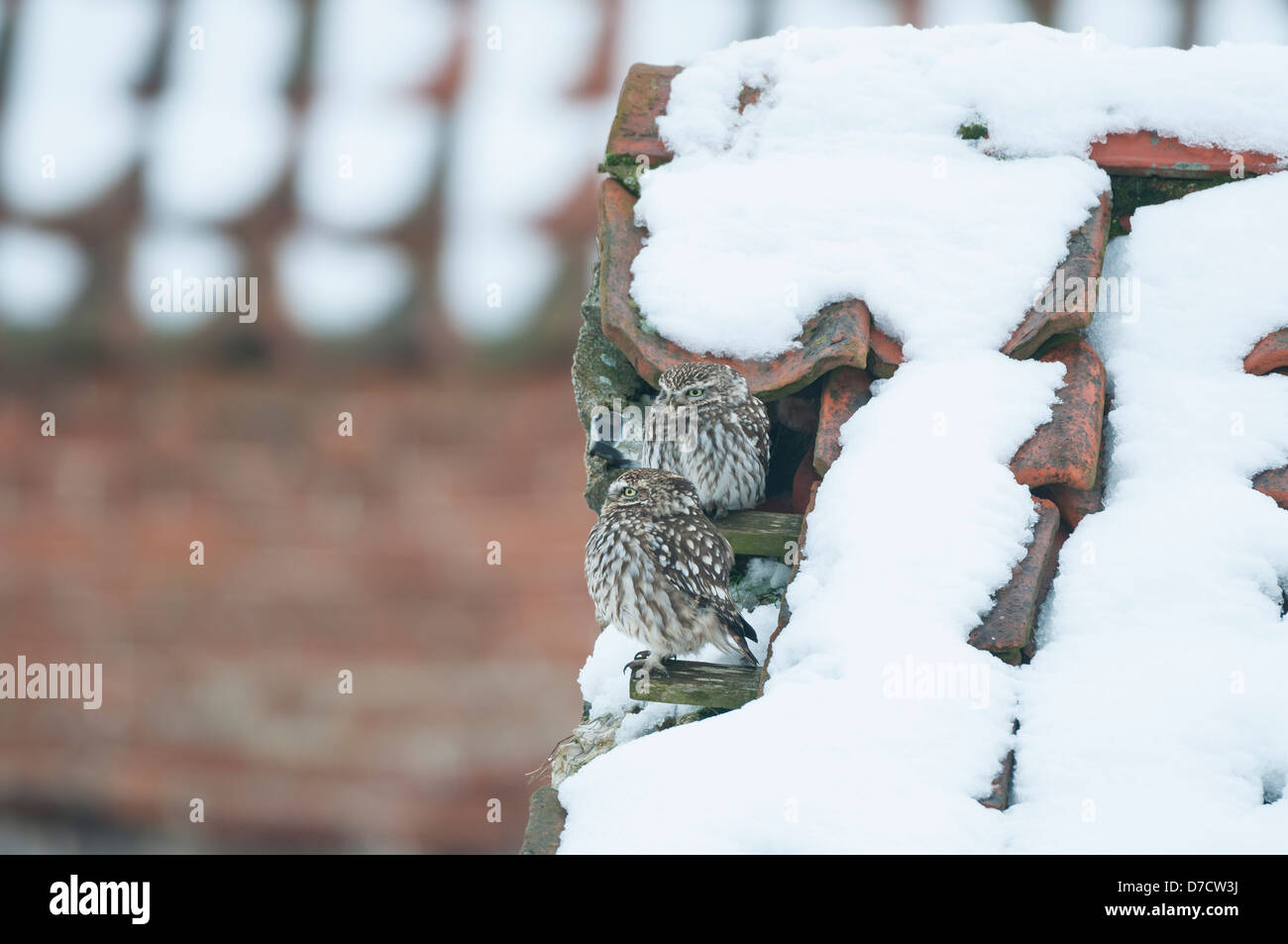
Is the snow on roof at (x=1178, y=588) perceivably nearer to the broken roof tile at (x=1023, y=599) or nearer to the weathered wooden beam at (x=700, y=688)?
the broken roof tile at (x=1023, y=599)

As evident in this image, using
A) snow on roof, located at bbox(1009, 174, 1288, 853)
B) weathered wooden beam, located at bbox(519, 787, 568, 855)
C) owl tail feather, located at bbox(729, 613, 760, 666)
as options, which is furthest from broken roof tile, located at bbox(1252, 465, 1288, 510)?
weathered wooden beam, located at bbox(519, 787, 568, 855)

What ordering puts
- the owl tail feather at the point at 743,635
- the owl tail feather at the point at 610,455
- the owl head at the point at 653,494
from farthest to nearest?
the owl tail feather at the point at 610,455 → the owl head at the point at 653,494 → the owl tail feather at the point at 743,635

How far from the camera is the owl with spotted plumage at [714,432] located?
3141 millimetres

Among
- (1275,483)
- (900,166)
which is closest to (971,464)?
(1275,483)

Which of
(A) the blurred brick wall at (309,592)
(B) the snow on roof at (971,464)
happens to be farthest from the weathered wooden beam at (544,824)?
(A) the blurred brick wall at (309,592)

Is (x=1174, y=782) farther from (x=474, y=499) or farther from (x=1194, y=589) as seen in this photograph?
(x=474, y=499)

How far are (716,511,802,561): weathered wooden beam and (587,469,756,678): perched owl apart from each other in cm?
10

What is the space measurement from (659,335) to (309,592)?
2759 mm

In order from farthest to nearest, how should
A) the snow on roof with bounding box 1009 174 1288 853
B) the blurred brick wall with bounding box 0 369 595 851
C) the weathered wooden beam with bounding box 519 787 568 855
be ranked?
the blurred brick wall with bounding box 0 369 595 851
the weathered wooden beam with bounding box 519 787 568 855
the snow on roof with bounding box 1009 174 1288 853

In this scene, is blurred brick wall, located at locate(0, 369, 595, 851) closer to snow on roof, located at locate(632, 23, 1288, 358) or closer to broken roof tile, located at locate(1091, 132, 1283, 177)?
snow on roof, located at locate(632, 23, 1288, 358)

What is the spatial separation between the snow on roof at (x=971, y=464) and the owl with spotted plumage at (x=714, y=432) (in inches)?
5.7

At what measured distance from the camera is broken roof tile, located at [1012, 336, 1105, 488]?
269 cm

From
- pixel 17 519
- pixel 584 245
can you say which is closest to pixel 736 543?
pixel 584 245

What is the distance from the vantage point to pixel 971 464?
2.69 meters
